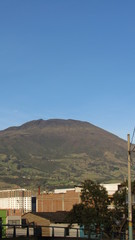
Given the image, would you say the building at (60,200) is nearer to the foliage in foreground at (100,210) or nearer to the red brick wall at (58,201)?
the red brick wall at (58,201)

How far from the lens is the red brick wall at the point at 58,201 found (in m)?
130

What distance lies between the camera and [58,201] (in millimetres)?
Answer: 139125

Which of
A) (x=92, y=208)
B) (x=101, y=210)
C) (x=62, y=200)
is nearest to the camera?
(x=92, y=208)

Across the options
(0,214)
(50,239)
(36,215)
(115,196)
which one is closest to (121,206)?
(115,196)

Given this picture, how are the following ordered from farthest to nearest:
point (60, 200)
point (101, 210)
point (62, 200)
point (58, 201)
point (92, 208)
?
point (58, 201) → point (60, 200) → point (62, 200) → point (101, 210) → point (92, 208)

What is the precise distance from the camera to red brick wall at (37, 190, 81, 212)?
12962 centimetres

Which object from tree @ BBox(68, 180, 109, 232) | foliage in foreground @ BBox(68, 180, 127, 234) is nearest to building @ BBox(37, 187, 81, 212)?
tree @ BBox(68, 180, 109, 232)

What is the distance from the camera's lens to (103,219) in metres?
52.2

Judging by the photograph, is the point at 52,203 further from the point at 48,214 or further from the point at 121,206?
the point at 121,206

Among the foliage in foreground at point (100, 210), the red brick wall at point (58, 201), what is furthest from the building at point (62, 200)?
the foliage in foreground at point (100, 210)

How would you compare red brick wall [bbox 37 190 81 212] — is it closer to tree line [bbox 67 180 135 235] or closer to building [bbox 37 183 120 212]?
building [bbox 37 183 120 212]

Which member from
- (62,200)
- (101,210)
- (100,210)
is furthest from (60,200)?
(101,210)

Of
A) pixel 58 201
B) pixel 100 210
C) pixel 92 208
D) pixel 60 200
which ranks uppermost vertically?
pixel 92 208

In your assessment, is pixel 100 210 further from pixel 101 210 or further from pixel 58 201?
→ pixel 58 201
